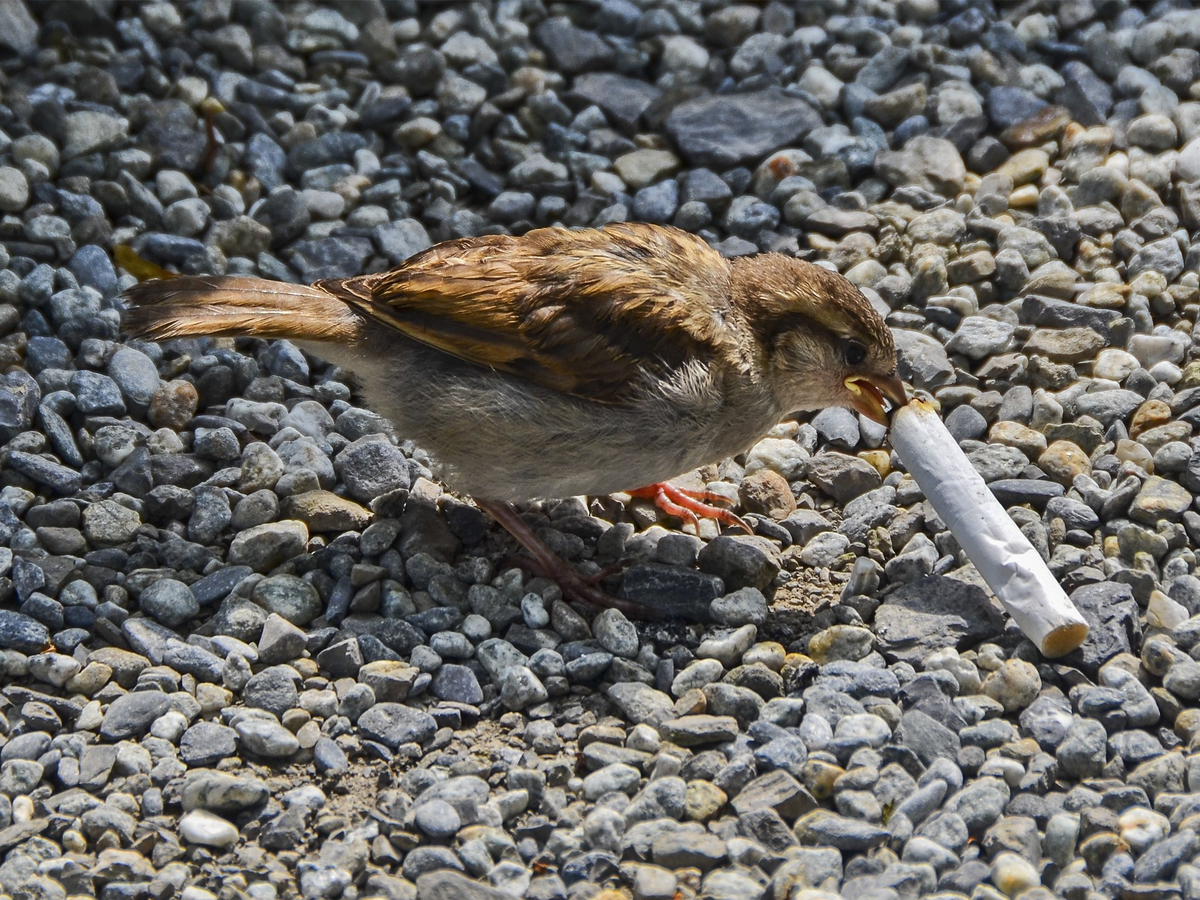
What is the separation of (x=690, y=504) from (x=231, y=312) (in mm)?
1868

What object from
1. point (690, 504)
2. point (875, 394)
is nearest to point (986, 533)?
point (875, 394)

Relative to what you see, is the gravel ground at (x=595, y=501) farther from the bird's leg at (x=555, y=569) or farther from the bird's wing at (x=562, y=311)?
the bird's wing at (x=562, y=311)

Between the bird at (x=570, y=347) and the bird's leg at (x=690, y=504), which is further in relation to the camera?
the bird's leg at (x=690, y=504)

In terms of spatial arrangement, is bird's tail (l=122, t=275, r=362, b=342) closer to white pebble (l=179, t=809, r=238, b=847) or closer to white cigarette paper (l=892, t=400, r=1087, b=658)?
white pebble (l=179, t=809, r=238, b=847)

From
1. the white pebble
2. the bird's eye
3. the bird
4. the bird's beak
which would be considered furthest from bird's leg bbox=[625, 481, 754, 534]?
the white pebble

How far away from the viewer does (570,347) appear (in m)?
4.96

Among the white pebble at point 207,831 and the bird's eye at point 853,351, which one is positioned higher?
the bird's eye at point 853,351

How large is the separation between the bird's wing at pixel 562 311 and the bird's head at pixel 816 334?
17 centimetres

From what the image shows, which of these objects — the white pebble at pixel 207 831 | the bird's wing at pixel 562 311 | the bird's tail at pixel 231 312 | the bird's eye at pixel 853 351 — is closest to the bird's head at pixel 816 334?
the bird's eye at pixel 853 351

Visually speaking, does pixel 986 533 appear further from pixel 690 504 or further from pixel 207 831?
pixel 207 831

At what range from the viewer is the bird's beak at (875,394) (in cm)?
524

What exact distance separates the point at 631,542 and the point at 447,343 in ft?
3.48

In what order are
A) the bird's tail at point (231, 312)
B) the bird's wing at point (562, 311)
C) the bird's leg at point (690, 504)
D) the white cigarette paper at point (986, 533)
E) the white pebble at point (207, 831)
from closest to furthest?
the white pebble at point (207, 831)
the white cigarette paper at point (986, 533)
the bird's wing at point (562, 311)
the bird's tail at point (231, 312)
the bird's leg at point (690, 504)

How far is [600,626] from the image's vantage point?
489 centimetres
